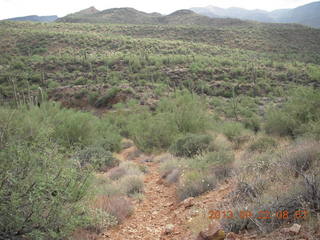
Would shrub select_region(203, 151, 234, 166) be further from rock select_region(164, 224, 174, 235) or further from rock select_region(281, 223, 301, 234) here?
rock select_region(281, 223, 301, 234)

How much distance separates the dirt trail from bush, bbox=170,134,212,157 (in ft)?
8.34

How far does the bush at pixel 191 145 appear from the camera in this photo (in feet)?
32.7

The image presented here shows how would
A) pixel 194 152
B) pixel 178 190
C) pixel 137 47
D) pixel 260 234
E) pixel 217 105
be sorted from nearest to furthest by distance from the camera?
1. pixel 260 234
2. pixel 178 190
3. pixel 194 152
4. pixel 217 105
5. pixel 137 47

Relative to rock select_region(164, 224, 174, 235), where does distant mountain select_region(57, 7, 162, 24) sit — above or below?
above

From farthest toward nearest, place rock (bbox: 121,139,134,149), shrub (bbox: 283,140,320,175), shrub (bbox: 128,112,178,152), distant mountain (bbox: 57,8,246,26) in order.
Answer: distant mountain (bbox: 57,8,246,26) → rock (bbox: 121,139,134,149) → shrub (bbox: 128,112,178,152) → shrub (bbox: 283,140,320,175)

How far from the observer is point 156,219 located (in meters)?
5.86

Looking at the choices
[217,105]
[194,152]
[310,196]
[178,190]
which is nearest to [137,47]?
[217,105]

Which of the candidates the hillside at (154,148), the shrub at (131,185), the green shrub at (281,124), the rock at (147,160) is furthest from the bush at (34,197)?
the green shrub at (281,124)

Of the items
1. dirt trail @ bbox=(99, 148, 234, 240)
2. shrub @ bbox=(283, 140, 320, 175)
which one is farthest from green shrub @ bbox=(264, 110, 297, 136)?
dirt trail @ bbox=(99, 148, 234, 240)

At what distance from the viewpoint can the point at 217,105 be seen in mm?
25594

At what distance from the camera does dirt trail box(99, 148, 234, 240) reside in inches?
197

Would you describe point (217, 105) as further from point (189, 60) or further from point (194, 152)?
point (194, 152)

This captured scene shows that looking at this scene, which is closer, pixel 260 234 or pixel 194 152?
pixel 260 234

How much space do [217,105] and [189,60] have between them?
42.6ft
